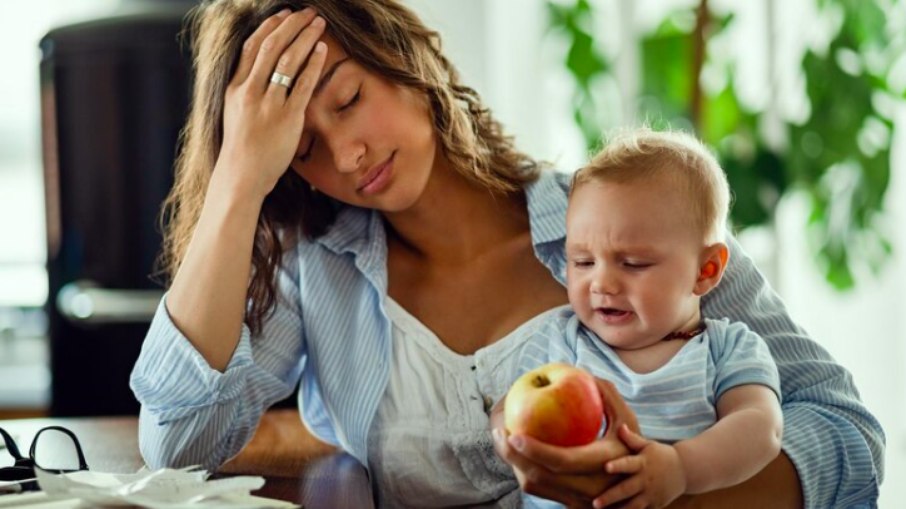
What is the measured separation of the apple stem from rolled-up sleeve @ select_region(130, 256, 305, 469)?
1.68ft

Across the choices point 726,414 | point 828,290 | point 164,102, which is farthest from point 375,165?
point 828,290

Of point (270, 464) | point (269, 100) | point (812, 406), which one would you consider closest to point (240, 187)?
point (269, 100)

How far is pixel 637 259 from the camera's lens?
1463 millimetres

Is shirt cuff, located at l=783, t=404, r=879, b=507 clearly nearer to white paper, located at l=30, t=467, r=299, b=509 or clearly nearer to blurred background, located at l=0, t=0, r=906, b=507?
white paper, located at l=30, t=467, r=299, b=509

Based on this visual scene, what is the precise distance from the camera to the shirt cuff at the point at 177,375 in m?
1.63

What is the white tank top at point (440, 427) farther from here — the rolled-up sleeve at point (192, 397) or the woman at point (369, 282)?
the rolled-up sleeve at point (192, 397)

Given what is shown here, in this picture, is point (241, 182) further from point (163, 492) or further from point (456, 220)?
point (163, 492)

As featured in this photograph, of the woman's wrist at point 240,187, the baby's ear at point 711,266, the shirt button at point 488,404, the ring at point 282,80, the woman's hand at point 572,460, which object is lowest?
the shirt button at point 488,404

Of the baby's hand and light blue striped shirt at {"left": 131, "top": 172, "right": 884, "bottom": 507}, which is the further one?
light blue striped shirt at {"left": 131, "top": 172, "right": 884, "bottom": 507}

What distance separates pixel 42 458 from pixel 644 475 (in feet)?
2.89

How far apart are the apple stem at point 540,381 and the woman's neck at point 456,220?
21.3 inches

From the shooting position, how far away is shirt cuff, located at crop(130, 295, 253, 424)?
1.63 metres

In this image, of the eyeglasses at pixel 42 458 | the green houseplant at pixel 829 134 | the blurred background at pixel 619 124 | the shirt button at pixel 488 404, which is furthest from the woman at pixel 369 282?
the green houseplant at pixel 829 134

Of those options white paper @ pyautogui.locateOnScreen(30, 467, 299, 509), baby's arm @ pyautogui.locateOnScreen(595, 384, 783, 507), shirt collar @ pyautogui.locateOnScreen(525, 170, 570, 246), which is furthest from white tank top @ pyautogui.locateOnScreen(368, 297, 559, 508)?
white paper @ pyautogui.locateOnScreen(30, 467, 299, 509)
